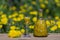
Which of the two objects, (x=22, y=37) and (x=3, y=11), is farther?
(x=3, y=11)

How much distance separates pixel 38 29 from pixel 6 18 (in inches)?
23.3

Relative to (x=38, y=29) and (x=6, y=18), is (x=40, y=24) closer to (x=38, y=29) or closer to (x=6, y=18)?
(x=38, y=29)

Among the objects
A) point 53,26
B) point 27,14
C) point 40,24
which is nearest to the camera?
point 40,24

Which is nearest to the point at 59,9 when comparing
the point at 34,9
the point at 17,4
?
the point at 34,9

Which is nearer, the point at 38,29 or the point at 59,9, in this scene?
the point at 38,29

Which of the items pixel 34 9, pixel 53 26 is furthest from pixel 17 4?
pixel 53 26

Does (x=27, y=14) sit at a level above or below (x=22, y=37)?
above

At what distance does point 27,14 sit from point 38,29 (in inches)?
29.9

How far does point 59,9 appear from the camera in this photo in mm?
3098

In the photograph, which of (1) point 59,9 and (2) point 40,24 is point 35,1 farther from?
(2) point 40,24

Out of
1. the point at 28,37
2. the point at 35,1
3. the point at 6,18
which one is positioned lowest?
the point at 28,37

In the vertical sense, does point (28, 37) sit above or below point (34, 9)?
below

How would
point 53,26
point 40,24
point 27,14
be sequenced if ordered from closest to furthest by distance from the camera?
point 40,24
point 53,26
point 27,14

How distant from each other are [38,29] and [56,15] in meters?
0.85
